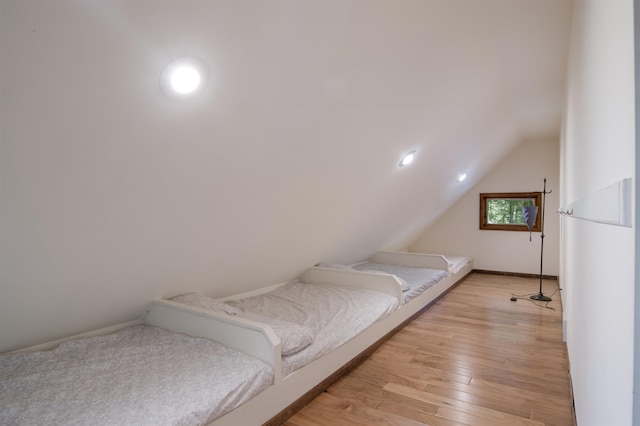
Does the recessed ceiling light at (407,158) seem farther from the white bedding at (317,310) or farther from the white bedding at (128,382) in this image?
the white bedding at (128,382)

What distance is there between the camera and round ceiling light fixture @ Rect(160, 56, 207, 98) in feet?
4.51

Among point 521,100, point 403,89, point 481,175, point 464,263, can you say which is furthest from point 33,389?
point 481,175

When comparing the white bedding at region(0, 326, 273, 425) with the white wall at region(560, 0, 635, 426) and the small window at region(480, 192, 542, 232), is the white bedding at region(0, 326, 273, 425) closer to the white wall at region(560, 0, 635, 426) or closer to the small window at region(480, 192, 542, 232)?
the white wall at region(560, 0, 635, 426)

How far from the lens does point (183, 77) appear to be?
143 cm

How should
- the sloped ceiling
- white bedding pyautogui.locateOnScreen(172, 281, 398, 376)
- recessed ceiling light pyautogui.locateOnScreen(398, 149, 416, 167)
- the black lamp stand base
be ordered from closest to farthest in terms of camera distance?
the sloped ceiling, white bedding pyautogui.locateOnScreen(172, 281, 398, 376), recessed ceiling light pyautogui.locateOnScreen(398, 149, 416, 167), the black lamp stand base

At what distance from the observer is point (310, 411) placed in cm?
220

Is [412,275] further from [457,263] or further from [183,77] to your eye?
[183,77]

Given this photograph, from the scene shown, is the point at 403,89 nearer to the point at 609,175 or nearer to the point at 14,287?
the point at 609,175

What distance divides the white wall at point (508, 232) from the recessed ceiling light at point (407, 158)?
345cm

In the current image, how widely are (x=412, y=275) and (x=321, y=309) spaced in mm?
1895

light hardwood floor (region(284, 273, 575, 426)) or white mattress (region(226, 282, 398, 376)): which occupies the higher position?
white mattress (region(226, 282, 398, 376))

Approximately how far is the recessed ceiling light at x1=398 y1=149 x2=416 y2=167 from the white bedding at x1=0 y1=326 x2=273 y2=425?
6.95ft

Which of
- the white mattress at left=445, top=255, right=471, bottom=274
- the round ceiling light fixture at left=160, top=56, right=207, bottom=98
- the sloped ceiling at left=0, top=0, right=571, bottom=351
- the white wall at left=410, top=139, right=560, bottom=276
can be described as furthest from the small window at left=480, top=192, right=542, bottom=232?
the round ceiling light fixture at left=160, top=56, right=207, bottom=98

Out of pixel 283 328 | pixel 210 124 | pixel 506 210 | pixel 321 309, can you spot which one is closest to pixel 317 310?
pixel 321 309
